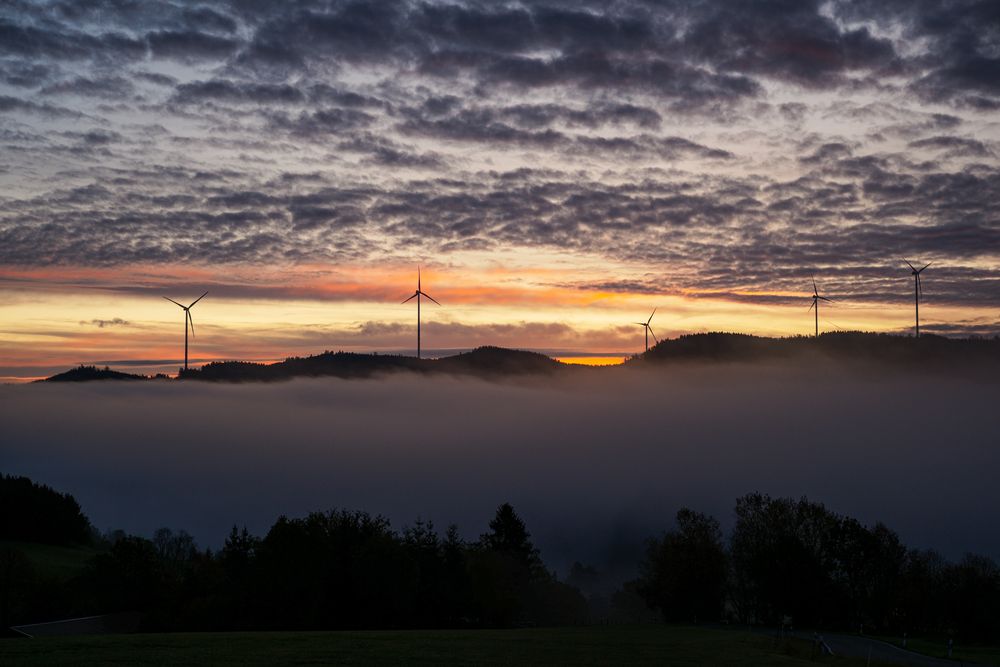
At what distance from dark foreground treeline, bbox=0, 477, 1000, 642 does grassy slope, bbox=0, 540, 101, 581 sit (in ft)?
84.9

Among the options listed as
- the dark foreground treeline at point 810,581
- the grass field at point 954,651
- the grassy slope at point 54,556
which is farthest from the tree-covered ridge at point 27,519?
the grass field at point 954,651

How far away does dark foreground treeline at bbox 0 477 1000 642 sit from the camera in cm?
10375

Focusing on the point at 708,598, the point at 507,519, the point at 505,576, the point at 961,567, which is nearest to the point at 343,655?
the point at 505,576

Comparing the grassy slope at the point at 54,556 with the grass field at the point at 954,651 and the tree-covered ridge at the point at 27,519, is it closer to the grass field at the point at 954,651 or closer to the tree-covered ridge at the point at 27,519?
the tree-covered ridge at the point at 27,519

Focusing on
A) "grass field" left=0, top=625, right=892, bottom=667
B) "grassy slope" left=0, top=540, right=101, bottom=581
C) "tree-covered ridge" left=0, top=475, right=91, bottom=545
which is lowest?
"grassy slope" left=0, top=540, right=101, bottom=581

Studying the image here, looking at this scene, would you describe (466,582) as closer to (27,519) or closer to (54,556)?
(54,556)

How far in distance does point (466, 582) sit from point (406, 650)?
53593mm

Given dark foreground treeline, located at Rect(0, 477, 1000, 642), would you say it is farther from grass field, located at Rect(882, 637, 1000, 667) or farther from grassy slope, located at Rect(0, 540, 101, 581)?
grassy slope, located at Rect(0, 540, 101, 581)

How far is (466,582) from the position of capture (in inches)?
4368

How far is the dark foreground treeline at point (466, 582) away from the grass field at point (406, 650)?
30.3 metres

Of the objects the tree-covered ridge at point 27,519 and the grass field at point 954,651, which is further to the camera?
the tree-covered ridge at point 27,519

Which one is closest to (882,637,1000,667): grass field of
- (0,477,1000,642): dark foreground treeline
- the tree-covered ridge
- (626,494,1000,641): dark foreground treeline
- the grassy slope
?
(0,477,1000,642): dark foreground treeline

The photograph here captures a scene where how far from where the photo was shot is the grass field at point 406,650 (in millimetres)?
51594

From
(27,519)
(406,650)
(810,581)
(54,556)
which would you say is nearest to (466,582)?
(810,581)
